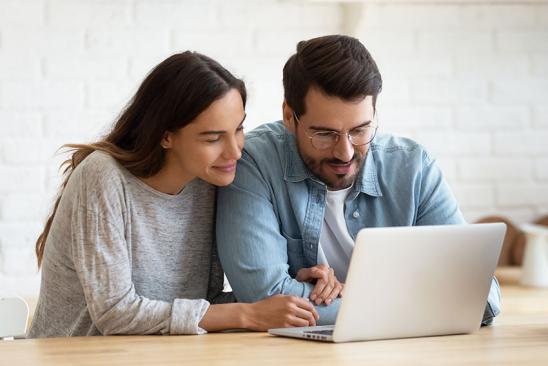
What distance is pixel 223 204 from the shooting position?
6.99 feet

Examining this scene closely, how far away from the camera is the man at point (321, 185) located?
6.75 feet

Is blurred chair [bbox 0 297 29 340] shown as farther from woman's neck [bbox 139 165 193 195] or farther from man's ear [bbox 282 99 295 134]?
man's ear [bbox 282 99 295 134]

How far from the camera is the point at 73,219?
6.41 ft

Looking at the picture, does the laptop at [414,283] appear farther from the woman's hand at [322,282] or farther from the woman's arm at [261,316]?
the woman's hand at [322,282]

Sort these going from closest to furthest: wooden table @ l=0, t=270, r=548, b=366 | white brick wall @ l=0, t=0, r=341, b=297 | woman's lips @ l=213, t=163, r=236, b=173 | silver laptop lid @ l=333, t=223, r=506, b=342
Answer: wooden table @ l=0, t=270, r=548, b=366, silver laptop lid @ l=333, t=223, r=506, b=342, woman's lips @ l=213, t=163, r=236, b=173, white brick wall @ l=0, t=0, r=341, b=297

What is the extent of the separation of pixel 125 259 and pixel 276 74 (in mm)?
1391

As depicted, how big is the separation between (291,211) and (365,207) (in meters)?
0.16

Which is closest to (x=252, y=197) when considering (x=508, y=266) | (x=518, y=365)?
(x=518, y=365)

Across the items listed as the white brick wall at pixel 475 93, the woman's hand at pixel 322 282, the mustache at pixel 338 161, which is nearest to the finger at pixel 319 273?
the woman's hand at pixel 322 282

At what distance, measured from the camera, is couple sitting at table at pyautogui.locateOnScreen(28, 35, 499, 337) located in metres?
1.94

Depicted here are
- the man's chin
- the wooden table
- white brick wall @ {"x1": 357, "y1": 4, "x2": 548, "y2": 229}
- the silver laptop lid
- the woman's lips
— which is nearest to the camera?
the wooden table

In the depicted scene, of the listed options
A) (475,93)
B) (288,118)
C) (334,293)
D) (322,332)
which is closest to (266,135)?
(288,118)

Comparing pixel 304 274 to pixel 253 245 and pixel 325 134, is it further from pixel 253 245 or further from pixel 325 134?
pixel 325 134

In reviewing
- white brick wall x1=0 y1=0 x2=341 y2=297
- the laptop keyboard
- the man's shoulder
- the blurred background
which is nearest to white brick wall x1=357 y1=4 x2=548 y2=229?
the blurred background
